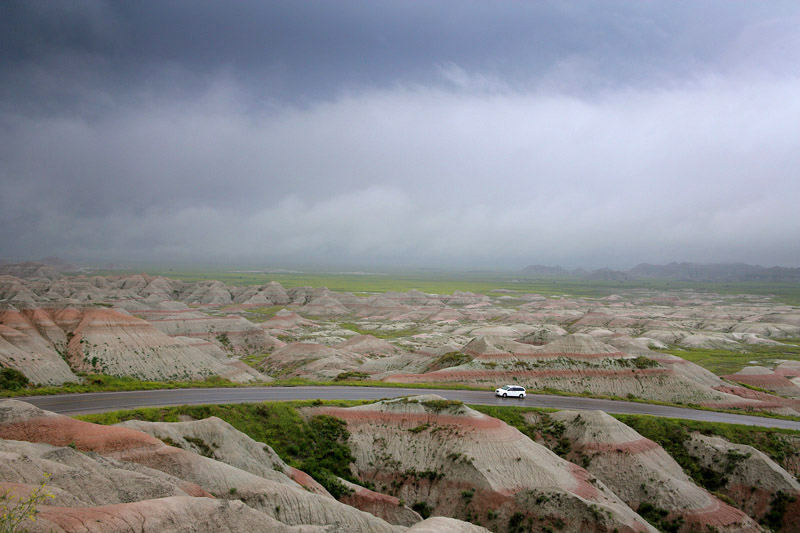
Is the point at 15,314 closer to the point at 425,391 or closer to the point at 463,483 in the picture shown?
the point at 425,391

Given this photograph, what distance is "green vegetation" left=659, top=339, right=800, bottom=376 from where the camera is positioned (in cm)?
9629

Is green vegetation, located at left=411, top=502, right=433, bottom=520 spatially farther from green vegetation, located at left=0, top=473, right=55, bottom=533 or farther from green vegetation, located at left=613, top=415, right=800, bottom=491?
green vegetation, located at left=0, top=473, right=55, bottom=533

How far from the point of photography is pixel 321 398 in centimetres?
4891

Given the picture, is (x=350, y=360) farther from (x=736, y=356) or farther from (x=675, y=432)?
(x=736, y=356)

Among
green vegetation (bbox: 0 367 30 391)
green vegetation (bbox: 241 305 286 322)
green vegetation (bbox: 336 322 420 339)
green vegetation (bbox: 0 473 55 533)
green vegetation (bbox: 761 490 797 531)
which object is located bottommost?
green vegetation (bbox: 336 322 420 339)

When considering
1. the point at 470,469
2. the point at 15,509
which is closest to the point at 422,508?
the point at 470,469

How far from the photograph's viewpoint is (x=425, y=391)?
56125 millimetres

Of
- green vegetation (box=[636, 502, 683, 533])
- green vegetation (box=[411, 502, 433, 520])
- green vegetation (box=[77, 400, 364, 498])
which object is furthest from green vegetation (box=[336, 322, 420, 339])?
green vegetation (box=[636, 502, 683, 533])

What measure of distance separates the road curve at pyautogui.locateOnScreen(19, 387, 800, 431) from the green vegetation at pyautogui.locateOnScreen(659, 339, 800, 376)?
45.8 metres

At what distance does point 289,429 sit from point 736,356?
380 ft

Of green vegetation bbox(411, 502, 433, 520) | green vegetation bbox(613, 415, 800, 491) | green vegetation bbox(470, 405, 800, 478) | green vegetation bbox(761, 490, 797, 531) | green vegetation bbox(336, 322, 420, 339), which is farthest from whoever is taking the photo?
green vegetation bbox(336, 322, 420, 339)

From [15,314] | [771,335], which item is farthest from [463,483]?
[771,335]

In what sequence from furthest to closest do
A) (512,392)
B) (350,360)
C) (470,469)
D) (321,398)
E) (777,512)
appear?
(350,360) < (512,392) < (321,398) < (777,512) < (470,469)

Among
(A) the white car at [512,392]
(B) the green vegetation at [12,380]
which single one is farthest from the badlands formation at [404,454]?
(A) the white car at [512,392]
